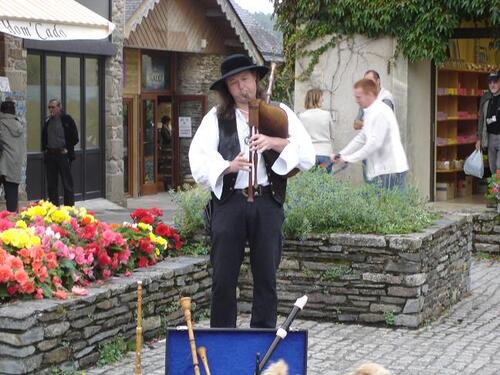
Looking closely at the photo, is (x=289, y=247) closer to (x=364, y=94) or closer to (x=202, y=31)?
(x=364, y=94)

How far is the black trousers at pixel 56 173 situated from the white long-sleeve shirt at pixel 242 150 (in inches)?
369

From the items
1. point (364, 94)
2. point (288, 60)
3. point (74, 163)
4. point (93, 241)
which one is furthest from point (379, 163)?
point (74, 163)

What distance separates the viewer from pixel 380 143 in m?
9.94

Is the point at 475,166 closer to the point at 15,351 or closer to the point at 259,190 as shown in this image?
the point at 259,190

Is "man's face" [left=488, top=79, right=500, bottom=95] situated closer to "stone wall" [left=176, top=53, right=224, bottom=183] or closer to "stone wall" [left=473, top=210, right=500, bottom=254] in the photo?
"stone wall" [left=473, top=210, right=500, bottom=254]

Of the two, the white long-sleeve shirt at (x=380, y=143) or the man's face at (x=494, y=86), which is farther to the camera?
the man's face at (x=494, y=86)

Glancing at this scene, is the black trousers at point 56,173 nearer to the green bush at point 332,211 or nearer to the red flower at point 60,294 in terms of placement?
the green bush at point 332,211

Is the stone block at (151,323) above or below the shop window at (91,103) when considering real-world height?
below

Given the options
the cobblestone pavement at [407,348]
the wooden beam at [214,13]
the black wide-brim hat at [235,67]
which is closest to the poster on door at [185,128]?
the wooden beam at [214,13]

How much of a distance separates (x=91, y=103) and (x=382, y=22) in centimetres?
559

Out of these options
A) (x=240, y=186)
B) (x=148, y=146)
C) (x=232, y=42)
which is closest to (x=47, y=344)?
(x=240, y=186)

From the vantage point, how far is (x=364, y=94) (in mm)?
10000

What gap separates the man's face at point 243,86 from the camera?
620cm

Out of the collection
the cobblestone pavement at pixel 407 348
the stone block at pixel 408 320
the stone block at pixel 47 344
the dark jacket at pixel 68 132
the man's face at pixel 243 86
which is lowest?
the cobblestone pavement at pixel 407 348
